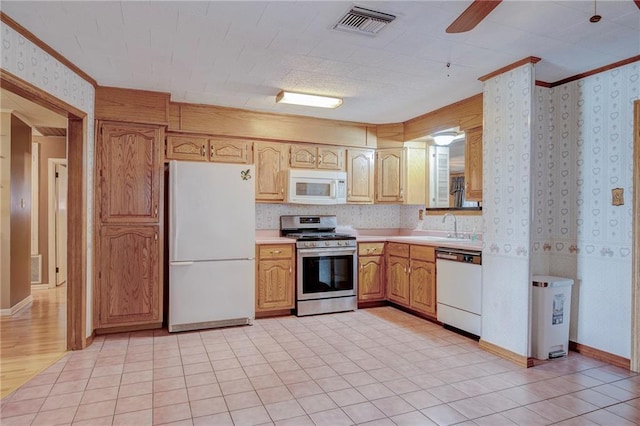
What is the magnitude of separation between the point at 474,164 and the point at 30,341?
15.3 ft

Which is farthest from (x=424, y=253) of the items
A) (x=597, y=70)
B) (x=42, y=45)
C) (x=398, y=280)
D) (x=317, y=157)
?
(x=42, y=45)

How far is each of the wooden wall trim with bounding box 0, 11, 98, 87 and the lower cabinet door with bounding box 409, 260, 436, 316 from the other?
12.5ft

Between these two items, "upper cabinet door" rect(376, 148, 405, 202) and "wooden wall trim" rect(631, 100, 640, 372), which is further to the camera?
"upper cabinet door" rect(376, 148, 405, 202)

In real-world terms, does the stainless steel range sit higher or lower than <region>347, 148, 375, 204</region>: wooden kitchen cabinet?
lower

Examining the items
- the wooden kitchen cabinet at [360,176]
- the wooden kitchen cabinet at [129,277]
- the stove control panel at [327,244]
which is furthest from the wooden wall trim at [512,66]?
the wooden kitchen cabinet at [129,277]

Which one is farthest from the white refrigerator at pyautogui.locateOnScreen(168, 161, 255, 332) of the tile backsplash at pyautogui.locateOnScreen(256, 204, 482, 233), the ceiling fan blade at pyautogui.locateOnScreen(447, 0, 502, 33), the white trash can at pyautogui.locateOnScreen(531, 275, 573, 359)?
the ceiling fan blade at pyautogui.locateOnScreen(447, 0, 502, 33)

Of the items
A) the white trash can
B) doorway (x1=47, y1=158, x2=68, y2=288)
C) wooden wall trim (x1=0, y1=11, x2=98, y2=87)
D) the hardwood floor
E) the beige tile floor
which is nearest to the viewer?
the beige tile floor

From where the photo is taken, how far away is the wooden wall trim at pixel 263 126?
14.0ft

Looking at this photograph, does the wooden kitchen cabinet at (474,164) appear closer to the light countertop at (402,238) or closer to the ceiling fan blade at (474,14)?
the light countertop at (402,238)

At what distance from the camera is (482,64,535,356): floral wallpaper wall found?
3.08m

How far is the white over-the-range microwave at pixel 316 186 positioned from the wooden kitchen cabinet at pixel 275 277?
665 mm

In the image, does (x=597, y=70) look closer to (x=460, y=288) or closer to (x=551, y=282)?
(x=551, y=282)

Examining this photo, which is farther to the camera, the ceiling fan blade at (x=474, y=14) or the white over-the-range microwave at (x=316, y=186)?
the white over-the-range microwave at (x=316, y=186)

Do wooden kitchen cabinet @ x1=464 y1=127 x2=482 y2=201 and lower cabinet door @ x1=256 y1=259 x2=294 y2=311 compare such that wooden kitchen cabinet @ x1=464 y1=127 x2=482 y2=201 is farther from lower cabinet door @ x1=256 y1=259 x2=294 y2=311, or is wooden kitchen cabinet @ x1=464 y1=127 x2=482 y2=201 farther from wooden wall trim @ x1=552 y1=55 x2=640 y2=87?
lower cabinet door @ x1=256 y1=259 x2=294 y2=311
